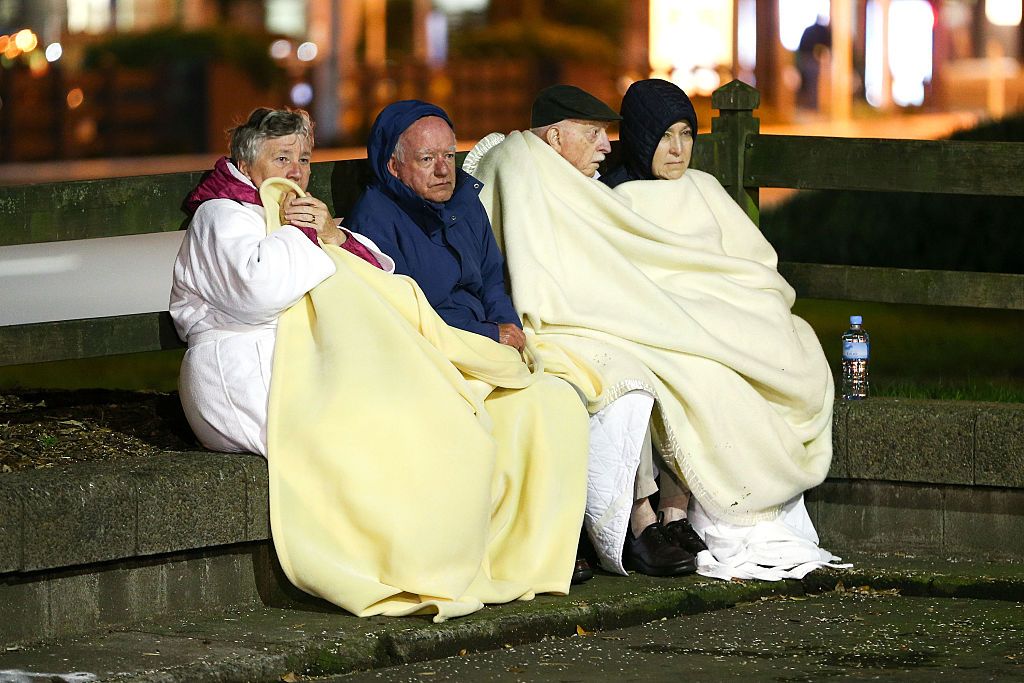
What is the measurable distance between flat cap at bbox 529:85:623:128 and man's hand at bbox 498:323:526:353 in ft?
2.68

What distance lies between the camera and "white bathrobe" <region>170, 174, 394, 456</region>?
18.1 feet

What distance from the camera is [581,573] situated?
20.2 ft

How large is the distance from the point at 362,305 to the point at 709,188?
1.80 meters

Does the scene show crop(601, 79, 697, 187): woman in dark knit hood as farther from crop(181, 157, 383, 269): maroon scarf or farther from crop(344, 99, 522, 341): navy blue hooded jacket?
crop(181, 157, 383, 269): maroon scarf

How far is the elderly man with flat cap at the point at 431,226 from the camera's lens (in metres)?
6.11

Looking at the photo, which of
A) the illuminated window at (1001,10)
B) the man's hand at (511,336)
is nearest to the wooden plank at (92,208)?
the man's hand at (511,336)

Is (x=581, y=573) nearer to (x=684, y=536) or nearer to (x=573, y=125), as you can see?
(x=684, y=536)

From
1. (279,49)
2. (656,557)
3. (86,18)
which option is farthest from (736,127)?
(86,18)

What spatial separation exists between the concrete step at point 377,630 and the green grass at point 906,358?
62.0 inches

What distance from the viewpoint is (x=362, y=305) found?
569cm

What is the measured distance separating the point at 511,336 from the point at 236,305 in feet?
3.37

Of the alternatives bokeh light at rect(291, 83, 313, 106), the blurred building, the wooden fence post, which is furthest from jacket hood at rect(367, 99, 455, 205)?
→ bokeh light at rect(291, 83, 313, 106)

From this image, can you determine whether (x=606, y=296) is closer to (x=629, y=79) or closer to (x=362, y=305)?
(x=362, y=305)

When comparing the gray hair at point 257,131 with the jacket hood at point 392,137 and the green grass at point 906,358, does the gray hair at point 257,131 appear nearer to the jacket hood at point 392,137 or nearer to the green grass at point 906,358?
the jacket hood at point 392,137
